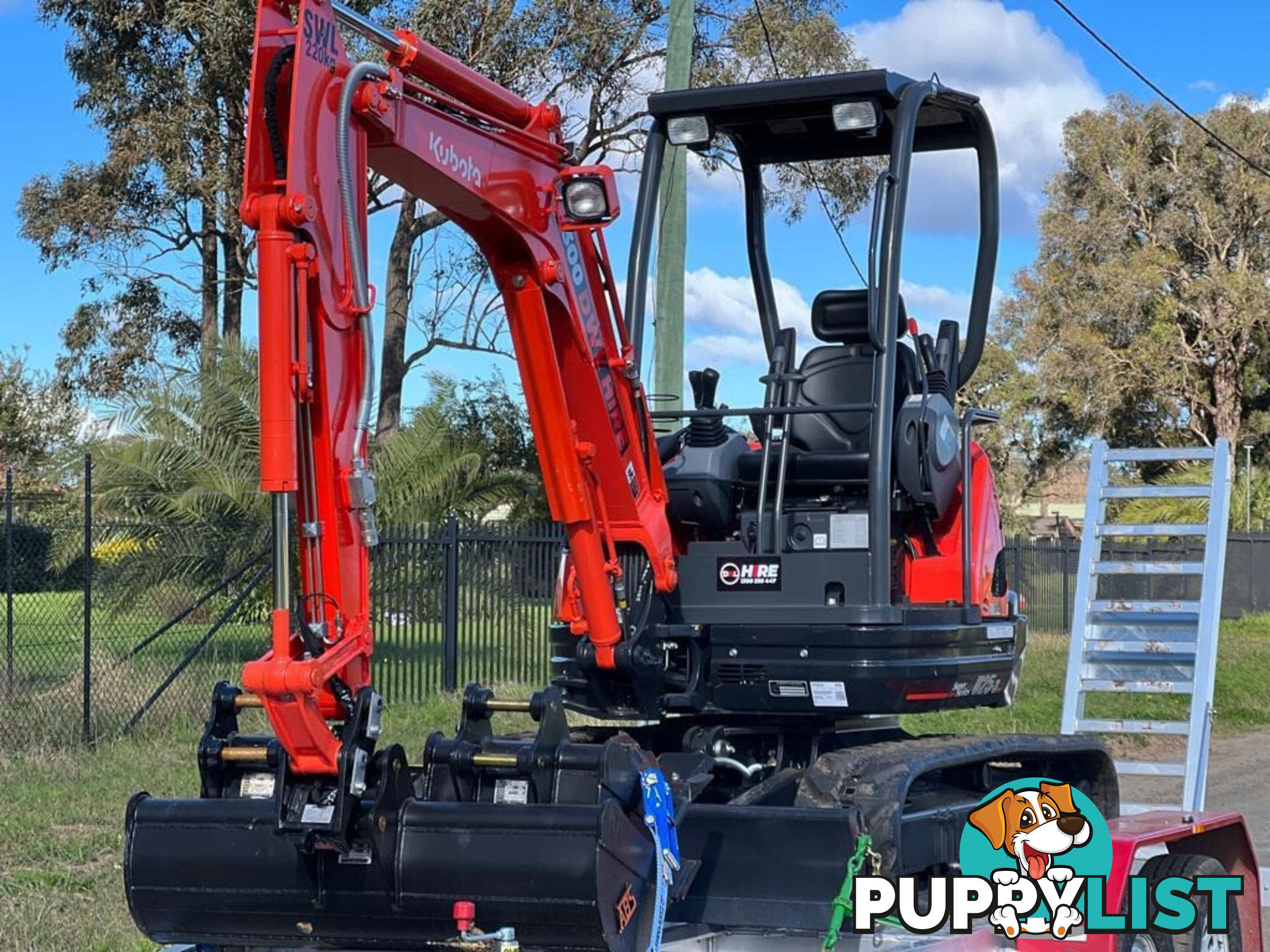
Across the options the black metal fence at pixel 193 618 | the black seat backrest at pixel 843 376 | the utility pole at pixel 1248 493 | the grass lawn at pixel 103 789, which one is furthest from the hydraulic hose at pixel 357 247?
the utility pole at pixel 1248 493

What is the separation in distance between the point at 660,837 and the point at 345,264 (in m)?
2.10

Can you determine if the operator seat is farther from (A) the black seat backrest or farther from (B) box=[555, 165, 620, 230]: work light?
(B) box=[555, 165, 620, 230]: work light

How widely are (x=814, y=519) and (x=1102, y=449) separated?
328cm

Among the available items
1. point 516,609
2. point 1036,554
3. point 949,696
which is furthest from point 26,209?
point 949,696

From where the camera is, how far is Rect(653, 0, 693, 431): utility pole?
12750mm

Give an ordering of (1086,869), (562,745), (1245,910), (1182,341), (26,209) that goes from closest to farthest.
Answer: (562,745)
(1086,869)
(1245,910)
(26,209)
(1182,341)

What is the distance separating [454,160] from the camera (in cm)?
612

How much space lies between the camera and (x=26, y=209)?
2658 centimetres

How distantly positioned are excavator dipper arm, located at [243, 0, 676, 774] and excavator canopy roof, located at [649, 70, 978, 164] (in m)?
1.15

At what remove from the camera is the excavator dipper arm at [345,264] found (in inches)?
207

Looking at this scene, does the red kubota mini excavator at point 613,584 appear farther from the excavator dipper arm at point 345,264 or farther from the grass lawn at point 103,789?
the grass lawn at point 103,789

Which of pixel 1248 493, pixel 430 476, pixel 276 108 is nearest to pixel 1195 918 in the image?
pixel 276 108

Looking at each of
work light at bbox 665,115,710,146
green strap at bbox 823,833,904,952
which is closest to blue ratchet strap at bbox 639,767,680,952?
green strap at bbox 823,833,904,952

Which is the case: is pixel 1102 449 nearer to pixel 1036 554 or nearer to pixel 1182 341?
pixel 1036 554
